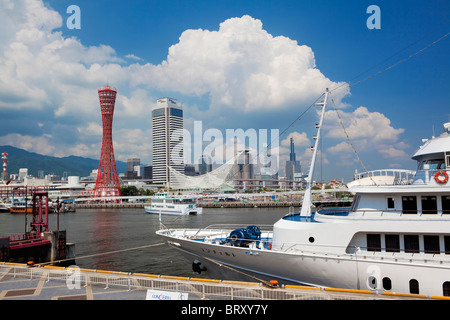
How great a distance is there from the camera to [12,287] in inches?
408

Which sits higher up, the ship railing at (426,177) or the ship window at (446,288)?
the ship railing at (426,177)

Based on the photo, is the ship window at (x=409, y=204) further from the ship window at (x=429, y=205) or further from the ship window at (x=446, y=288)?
the ship window at (x=446, y=288)

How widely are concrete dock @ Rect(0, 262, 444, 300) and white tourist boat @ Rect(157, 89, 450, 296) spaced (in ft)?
8.20

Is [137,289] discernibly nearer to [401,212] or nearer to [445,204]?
[401,212]

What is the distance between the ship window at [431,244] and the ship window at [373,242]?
1429mm

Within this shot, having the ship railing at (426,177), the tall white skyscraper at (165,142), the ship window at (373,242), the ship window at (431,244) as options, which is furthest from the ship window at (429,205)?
the tall white skyscraper at (165,142)

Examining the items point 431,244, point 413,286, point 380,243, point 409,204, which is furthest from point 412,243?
point 413,286

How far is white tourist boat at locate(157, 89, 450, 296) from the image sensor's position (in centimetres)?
1096

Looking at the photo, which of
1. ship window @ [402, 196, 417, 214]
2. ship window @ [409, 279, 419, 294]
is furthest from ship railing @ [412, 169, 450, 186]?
ship window @ [409, 279, 419, 294]

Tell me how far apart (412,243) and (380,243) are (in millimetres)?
1002

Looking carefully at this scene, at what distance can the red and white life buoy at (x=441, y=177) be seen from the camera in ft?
37.2

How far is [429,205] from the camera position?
11.8 m
